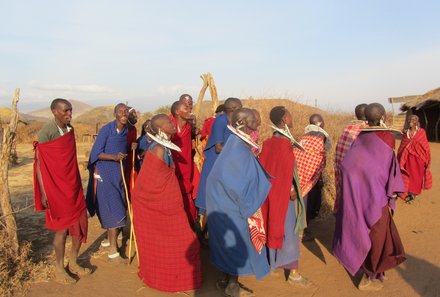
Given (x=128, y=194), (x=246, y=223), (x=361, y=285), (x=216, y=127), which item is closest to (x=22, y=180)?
(x=128, y=194)

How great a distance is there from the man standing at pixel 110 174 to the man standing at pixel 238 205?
1.54m

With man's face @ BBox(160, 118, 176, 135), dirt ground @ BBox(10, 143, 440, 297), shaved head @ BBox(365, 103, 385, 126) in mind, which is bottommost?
dirt ground @ BBox(10, 143, 440, 297)

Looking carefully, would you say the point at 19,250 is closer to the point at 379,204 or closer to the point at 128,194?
the point at 128,194

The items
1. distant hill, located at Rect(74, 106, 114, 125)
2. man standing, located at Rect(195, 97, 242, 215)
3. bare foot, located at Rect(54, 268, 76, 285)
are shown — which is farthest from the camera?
distant hill, located at Rect(74, 106, 114, 125)

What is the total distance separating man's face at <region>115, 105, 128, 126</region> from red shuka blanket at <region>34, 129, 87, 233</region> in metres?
0.65

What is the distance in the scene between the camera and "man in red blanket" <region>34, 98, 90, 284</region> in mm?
3727

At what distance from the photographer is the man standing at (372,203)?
359cm

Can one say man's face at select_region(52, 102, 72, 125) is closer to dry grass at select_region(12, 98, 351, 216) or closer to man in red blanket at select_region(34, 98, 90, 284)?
man in red blanket at select_region(34, 98, 90, 284)

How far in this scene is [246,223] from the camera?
3498 millimetres

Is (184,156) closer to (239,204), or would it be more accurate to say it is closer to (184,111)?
(184,111)

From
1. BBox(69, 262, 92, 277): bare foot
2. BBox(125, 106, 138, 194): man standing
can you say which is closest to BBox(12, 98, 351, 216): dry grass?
BBox(125, 106, 138, 194): man standing

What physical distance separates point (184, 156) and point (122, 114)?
100 cm

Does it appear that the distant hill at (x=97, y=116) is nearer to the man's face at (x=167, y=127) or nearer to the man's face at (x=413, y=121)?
the man's face at (x=413, y=121)

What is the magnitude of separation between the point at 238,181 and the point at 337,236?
1.54 metres
